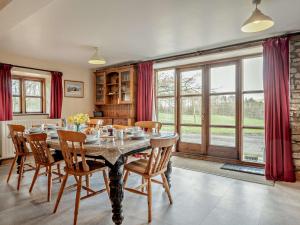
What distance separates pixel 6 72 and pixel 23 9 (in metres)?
2.59

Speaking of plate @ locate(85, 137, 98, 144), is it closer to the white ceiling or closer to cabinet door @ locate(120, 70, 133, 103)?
the white ceiling

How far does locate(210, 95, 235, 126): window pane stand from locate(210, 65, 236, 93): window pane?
0.17 metres

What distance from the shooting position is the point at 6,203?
2.37 metres

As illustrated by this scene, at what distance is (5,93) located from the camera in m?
4.07

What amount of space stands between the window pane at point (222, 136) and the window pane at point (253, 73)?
971mm

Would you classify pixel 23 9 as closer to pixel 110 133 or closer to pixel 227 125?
pixel 110 133

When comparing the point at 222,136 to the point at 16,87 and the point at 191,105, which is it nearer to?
the point at 191,105

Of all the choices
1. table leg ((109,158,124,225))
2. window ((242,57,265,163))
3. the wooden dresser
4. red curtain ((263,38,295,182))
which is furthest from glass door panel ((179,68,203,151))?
table leg ((109,158,124,225))

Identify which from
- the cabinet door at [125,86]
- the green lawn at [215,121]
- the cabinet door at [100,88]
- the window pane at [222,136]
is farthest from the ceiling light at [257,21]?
the cabinet door at [100,88]

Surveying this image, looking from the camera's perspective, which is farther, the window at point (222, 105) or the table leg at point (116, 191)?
the window at point (222, 105)

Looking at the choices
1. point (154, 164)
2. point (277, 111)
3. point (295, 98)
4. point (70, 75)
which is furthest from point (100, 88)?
point (295, 98)

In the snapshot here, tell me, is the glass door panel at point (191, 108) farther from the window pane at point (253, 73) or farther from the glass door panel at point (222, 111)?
the window pane at point (253, 73)

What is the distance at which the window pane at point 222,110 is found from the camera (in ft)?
13.7

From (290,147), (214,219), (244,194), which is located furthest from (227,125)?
(214,219)
